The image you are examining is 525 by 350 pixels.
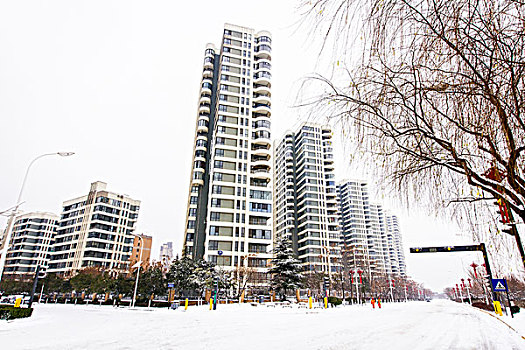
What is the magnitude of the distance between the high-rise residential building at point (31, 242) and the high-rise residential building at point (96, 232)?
1387 cm

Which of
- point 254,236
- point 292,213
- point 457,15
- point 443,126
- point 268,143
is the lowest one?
point 443,126

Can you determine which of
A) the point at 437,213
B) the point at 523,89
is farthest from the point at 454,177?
the point at 523,89

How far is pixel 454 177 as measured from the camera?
5062 millimetres

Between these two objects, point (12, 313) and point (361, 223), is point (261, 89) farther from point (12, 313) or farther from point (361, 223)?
point (361, 223)

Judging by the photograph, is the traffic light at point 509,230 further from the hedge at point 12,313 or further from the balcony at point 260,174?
the balcony at point 260,174

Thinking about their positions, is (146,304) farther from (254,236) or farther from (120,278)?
(254,236)

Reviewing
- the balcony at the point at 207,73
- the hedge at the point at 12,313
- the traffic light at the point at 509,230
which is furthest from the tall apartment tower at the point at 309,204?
the traffic light at the point at 509,230

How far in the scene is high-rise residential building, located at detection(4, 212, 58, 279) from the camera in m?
87.2

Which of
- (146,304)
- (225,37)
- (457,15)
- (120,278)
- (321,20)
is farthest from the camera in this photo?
(225,37)

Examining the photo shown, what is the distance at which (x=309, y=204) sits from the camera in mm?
82500

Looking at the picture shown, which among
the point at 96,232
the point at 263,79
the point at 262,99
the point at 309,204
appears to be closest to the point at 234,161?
the point at 262,99

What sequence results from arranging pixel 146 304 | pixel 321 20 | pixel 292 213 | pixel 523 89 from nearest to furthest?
pixel 321 20 < pixel 523 89 < pixel 146 304 < pixel 292 213

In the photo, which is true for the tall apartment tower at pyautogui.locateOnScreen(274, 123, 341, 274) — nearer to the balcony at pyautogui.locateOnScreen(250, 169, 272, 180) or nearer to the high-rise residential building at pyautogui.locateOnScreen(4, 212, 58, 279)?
the balcony at pyautogui.locateOnScreen(250, 169, 272, 180)

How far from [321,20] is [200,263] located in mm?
38542
